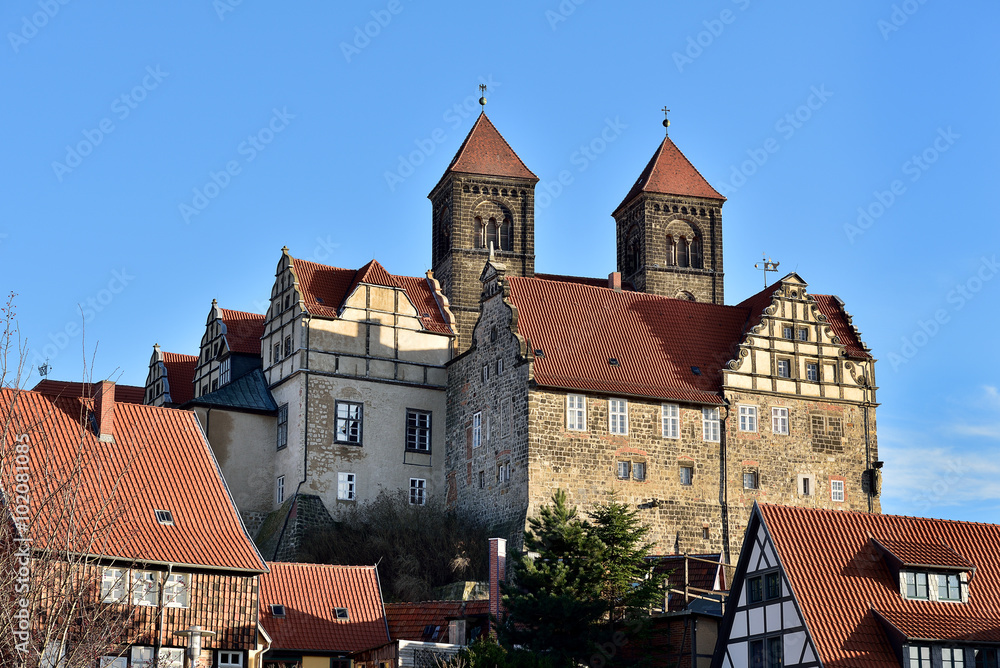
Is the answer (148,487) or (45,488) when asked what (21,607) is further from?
(148,487)

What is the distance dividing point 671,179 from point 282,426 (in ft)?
94.1

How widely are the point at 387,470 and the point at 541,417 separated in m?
7.26

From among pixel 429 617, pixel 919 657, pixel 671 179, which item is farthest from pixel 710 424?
pixel 671 179

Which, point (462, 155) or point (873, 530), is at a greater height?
point (462, 155)

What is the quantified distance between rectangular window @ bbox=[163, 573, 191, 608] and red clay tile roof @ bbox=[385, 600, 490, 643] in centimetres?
730

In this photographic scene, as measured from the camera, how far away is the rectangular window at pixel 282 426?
5503 cm

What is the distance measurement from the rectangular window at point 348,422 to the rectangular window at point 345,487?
1.24 m

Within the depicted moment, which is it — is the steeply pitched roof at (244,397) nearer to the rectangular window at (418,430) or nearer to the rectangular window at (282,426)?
the rectangular window at (282,426)

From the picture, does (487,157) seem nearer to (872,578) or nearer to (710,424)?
(710,424)

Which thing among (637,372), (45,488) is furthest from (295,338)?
(45,488)

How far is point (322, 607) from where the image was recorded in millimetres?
40094

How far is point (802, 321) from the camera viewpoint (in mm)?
55594

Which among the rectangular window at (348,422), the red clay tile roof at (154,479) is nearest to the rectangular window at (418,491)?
the rectangular window at (348,422)

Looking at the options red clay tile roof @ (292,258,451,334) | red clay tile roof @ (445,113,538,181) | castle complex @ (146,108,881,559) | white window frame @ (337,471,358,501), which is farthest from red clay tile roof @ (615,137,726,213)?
white window frame @ (337,471,358,501)
